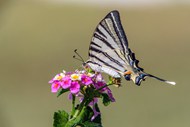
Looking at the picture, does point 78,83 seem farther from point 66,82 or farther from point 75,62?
point 75,62

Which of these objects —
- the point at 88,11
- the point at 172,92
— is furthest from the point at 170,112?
the point at 88,11

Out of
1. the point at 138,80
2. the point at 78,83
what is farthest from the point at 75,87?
the point at 138,80

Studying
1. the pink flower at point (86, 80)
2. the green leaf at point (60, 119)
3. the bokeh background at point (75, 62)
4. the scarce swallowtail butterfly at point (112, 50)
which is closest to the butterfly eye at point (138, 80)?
the scarce swallowtail butterfly at point (112, 50)

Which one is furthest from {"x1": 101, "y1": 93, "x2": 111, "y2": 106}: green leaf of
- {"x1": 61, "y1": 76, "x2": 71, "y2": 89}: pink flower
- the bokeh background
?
the bokeh background

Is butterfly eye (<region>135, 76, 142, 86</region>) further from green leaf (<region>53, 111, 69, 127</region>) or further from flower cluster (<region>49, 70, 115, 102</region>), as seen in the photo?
green leaf (<region>53, 111, 69, 127</region>)

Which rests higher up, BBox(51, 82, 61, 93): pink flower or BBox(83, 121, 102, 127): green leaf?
BBox(51, 82, 61, 93): pink flower

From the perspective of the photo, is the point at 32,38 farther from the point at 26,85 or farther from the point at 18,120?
the point at 18,120
